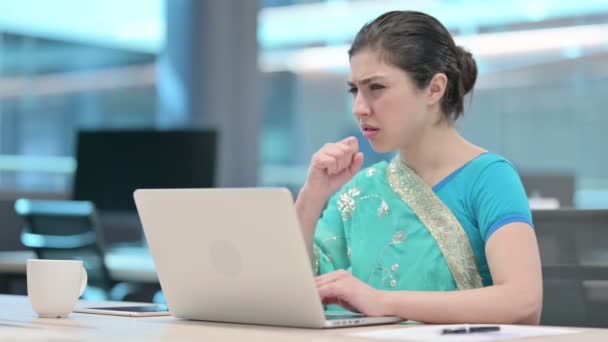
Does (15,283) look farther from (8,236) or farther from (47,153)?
(47,153)

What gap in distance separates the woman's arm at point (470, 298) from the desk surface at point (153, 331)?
0.08m

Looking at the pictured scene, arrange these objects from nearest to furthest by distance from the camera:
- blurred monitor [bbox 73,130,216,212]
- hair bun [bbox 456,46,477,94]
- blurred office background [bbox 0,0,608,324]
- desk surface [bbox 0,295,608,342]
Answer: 1. desk surface [bbox 0,295,608,342]
2. hair bun [bbox 456,46,477,94]
3. blurred monitor [bbox 73,130,216,212]
4. blurred office background [bbox 0,0,608,324]

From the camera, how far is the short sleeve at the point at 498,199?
1678mm

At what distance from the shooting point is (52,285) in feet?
5.11

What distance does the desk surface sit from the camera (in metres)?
1.27

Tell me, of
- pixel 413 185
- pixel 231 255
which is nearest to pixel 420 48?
pixel 413 185

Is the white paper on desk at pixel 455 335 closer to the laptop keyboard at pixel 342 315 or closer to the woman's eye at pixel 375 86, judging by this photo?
the laptop keyboard at pixel 342 315

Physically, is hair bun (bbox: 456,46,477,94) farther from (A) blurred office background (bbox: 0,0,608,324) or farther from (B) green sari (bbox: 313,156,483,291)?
(A) blurred office background (bbox: 0,0,608,324)

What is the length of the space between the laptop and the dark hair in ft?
1.68

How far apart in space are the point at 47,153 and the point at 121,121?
0.69 m

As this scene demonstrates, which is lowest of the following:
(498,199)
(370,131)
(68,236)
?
(68,236)

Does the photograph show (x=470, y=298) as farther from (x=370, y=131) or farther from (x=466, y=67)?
(x=466, y=67)

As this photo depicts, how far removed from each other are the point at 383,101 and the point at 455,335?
2.03ft

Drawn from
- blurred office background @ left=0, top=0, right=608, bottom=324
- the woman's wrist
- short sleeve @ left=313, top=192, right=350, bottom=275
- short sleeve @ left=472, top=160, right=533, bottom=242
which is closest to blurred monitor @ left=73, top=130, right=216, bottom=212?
blurred office background @ left=0, top=0, right=608, bottom=324
